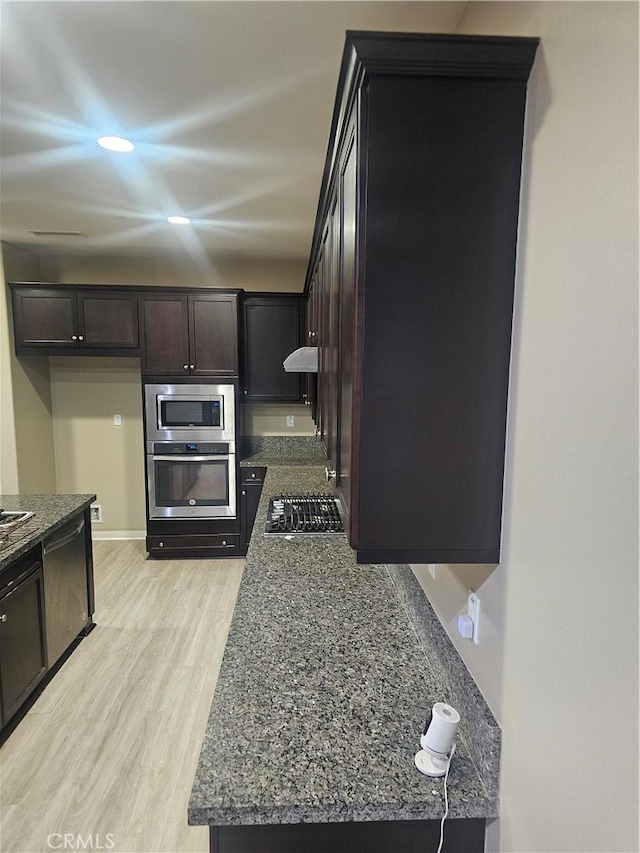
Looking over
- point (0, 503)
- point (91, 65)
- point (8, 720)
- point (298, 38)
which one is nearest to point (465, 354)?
point (298, 38)

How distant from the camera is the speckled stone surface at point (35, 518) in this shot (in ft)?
7.20

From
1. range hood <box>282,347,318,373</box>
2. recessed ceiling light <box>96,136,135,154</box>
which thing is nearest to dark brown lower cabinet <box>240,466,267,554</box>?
range hood <box>282,347,318,373</box>

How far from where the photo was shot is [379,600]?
180 cm

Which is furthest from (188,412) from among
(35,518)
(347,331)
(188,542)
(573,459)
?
(573,459)

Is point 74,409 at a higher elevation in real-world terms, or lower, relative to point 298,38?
lower

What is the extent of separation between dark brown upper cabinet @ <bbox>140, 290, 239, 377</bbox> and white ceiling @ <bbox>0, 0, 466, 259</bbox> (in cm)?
95

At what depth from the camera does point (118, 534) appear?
477cm

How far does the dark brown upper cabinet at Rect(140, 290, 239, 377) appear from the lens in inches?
158

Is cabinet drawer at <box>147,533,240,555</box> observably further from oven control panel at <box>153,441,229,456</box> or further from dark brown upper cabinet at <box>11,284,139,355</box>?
dark brown upper cabinet at <box>11,284,139,355</box>

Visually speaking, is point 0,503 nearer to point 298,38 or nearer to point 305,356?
point 305,356

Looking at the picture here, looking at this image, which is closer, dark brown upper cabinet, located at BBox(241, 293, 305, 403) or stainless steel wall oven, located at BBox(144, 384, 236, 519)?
stainless steel wall oven, located at BBox(144, 384, 236, 519)

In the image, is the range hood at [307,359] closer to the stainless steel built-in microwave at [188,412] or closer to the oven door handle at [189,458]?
the stainless steel built-in microwave at [188,412]

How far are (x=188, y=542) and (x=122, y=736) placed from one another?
204cm

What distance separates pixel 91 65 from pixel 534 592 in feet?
6.38
